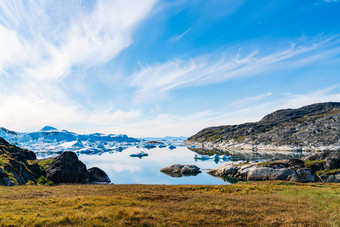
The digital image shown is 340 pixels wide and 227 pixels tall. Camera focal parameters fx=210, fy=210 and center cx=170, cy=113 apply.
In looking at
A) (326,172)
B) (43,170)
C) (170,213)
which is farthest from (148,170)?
(170,213)

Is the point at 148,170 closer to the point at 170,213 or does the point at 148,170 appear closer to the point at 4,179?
the point at 4,179

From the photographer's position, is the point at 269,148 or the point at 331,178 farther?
the point at 269,148

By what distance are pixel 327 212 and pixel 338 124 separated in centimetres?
15146

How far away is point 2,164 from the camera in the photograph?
32250 millimetres

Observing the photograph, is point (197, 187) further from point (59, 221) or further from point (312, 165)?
point (312, 165)

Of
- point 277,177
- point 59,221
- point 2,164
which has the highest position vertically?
point 2,164

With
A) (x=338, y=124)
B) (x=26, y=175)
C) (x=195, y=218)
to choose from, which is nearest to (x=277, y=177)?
(x=195, y=218)

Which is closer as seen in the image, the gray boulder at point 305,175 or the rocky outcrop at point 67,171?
the rocky outcrop at point 67,171

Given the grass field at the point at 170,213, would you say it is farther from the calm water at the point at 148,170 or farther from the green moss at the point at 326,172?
the calm water at the point at 148,170

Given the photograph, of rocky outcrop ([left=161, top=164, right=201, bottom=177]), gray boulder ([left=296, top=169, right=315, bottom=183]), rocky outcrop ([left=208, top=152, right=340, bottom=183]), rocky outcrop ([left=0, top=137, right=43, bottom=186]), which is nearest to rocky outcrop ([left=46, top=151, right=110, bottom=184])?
rocky outcrop ([left=0, top=137, right=43, bottom=186])

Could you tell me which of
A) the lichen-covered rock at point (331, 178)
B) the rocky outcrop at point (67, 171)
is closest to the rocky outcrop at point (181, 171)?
the rocky outcrop at point (67, 171)

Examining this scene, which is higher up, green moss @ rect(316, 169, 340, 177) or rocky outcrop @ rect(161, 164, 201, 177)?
green moss @ rect(316, 169, 340, 177)

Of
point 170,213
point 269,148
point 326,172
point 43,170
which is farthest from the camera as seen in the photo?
point 269,148

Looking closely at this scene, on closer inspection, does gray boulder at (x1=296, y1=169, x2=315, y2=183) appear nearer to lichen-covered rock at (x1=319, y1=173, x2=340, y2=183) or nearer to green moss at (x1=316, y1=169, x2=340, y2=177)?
green moss at (x1=316, y1=169, x2=340, y2=177)
